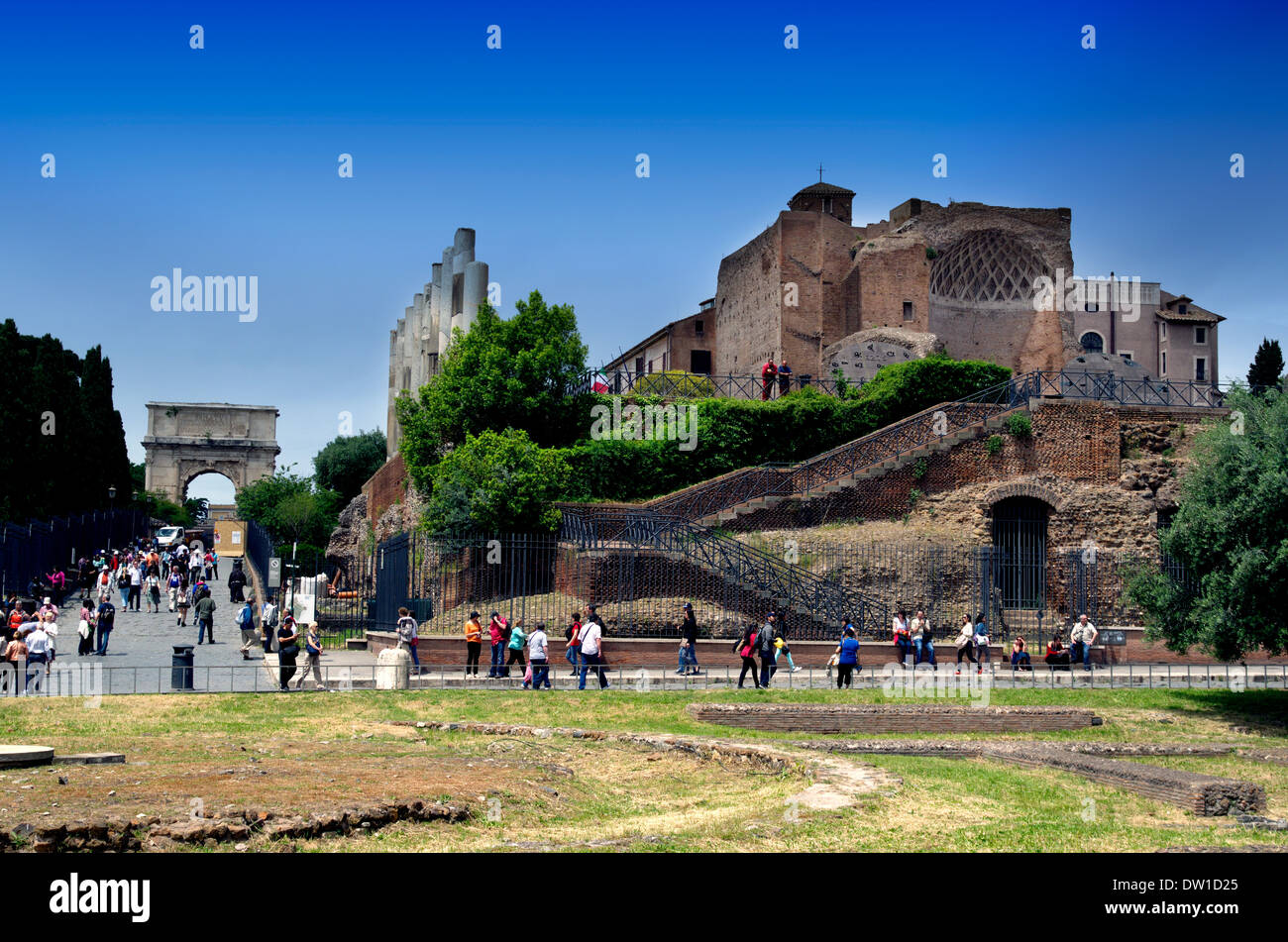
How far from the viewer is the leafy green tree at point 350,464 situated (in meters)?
62.4

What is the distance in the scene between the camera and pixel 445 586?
2438cm

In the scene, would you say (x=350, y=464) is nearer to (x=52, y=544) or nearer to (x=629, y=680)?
(x=52, y=544)

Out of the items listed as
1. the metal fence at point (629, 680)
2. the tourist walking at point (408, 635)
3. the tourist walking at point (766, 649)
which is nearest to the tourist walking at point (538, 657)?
the metal fence at point (629, 680)

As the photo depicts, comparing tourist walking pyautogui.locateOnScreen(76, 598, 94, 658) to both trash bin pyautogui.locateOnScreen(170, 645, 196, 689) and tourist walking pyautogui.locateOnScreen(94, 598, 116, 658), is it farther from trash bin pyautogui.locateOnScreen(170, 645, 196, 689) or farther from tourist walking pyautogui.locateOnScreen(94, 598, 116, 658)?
trash bin pyautogui.locateOnScreen(170, 645, 196, 689)

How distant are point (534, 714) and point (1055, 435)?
735 inches

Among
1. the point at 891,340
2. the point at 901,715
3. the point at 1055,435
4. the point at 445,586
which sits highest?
the point at 891,340

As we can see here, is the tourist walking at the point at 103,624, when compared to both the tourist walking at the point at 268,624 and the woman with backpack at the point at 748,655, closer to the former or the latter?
the tourist walking at the point at 268,624

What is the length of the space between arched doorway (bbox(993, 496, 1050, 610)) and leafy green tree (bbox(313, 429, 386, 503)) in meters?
39.0

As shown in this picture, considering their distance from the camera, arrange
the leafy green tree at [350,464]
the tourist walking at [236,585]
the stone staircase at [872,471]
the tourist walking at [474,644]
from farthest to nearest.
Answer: the leafy green tree at [350,464]
the tourist walking at [236,585]
the stone staircase at [872,471]
the tourist walking at [474,644]

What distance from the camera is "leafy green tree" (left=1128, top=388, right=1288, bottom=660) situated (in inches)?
731

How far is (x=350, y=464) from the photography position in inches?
2457

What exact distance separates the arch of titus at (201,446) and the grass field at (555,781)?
6225 centimetres

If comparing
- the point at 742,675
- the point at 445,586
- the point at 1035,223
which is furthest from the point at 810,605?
the point at 1035,223
